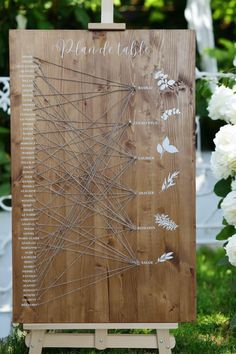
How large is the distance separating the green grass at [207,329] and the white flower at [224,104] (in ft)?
2.79

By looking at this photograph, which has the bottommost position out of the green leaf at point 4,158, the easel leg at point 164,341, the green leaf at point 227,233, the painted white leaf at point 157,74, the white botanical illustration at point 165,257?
the easel leg at point 164,341

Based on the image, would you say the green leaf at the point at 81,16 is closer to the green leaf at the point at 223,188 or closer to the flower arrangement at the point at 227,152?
the flower arrangement at the point at 227,152

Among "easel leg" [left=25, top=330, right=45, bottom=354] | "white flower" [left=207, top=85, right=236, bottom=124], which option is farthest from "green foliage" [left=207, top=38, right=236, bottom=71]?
"easel leg" [left=25, top=330, right=45, bottom=354]

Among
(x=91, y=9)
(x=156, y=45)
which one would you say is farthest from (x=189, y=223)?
(x=91, y=9)

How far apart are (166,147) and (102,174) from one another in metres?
0.31

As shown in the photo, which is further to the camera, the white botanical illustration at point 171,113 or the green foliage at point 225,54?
the green foliage at point 225,54

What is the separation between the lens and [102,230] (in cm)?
313

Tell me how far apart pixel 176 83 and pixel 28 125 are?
68 centimetres

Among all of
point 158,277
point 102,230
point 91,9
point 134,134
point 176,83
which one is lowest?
point 158,277

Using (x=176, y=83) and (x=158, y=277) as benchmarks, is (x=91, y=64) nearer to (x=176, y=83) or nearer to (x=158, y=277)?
(x=176, y=83)

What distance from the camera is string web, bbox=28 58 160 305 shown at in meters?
3.11

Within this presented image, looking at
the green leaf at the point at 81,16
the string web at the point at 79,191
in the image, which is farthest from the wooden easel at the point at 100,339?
the green leaf at the point at 81,16

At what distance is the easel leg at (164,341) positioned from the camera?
10.3ft

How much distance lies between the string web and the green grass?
1.36 feet
